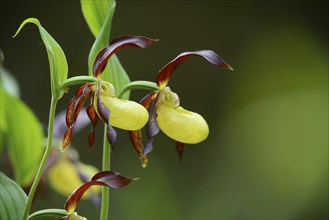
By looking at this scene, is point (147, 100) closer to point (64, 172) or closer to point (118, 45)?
point (118, 45)

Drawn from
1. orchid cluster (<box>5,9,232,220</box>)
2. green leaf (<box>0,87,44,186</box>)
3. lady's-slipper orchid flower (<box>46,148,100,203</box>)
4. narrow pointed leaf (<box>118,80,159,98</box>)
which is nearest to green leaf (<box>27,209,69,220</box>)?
orchid cluster (<box>5,9,232,220</box>)

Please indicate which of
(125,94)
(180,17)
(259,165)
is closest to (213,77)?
(180,17)

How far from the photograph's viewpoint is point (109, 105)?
859 mm

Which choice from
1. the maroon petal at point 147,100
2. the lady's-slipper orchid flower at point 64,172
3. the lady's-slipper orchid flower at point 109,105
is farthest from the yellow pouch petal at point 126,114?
the lady's-slipper orchid flower at point 64,172

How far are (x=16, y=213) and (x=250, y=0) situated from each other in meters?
3.82

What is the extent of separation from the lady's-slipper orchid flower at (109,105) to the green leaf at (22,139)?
531 millimetres

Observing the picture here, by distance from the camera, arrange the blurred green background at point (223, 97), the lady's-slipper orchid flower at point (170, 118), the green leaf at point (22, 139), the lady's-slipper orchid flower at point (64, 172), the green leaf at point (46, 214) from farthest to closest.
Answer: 1. the blurred green background at point (223, 97)
2. the lady's-slipper orchid flower at point (64, 172)
3. the green leaf at point (22, 139)
4. the lady's-slipper orchid flower at point (170, 118)
5. the green leaf at point (46, 214)

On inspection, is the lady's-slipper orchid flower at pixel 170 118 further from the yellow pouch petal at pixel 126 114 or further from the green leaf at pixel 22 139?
the green leaf at pixel 22 139

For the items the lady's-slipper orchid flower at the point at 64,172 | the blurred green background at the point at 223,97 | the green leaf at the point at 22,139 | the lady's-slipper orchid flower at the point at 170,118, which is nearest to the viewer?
the lady's-slipper orchid flower at the point at 170,118

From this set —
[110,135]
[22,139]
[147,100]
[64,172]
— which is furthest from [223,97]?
[110,135]

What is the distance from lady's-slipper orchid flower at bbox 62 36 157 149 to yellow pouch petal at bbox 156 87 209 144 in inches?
2.8

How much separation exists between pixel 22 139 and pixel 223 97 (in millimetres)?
2795

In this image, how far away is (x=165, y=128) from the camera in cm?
91

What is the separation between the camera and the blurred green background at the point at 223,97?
3.13 meters
